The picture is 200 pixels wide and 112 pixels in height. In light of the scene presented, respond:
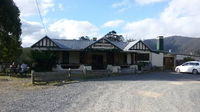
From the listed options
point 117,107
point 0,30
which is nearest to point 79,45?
point 0,30

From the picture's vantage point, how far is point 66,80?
24891 mm

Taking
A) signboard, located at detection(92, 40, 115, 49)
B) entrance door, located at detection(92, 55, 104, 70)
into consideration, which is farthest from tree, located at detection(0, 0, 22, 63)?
entrance door, located at detection(92, 55, 104, 70)

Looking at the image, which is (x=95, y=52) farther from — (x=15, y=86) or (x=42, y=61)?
(x=15, y=86)

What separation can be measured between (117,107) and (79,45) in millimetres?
28872

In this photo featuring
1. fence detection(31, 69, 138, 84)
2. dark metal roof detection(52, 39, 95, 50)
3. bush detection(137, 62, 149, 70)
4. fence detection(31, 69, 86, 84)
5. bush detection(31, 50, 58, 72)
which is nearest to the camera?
fence detection(31, 69, 86, 84)

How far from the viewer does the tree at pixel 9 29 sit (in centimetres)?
3045

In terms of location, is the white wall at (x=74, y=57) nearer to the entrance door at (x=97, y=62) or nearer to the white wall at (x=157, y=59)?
the entrance door at (x=97, y=62)

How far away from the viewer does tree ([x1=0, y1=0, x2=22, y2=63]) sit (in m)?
30.5

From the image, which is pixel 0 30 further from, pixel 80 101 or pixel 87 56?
pixel 80 101

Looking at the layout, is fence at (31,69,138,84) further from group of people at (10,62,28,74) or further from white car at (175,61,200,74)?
white car at (175,61,200,74)

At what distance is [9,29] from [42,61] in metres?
4.45

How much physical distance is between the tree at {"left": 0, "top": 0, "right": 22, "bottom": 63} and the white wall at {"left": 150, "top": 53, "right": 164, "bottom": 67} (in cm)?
1878

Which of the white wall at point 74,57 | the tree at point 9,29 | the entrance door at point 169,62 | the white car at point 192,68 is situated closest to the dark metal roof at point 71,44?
the white wall at point 74,57

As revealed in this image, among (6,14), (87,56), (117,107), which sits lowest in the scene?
(117,107)
